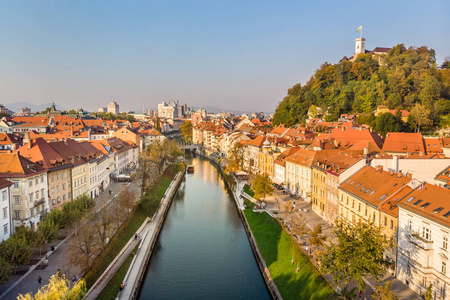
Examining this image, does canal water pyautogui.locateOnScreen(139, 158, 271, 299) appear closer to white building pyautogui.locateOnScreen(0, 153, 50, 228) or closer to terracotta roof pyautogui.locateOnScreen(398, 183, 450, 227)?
white building pyautogui.locateOnScreen(0, 153, 50, 228)

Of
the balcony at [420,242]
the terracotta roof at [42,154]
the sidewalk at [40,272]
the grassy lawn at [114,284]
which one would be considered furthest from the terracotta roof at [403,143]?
the sidewalk at [40,272]

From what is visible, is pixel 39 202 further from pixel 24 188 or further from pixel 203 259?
pixel 203 259

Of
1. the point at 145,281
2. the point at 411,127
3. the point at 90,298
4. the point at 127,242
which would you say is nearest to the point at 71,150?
the point at 127,242

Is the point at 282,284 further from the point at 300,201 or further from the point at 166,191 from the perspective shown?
the point at 166,191

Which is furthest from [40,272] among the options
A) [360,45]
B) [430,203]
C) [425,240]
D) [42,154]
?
[360,45]

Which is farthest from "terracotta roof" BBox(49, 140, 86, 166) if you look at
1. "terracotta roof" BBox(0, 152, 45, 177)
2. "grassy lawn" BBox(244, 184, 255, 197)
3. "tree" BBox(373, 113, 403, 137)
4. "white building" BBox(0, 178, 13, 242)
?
"tree" BBox(373, 113, 403, 137)

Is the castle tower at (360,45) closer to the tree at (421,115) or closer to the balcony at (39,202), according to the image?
the tree at (421,115)
